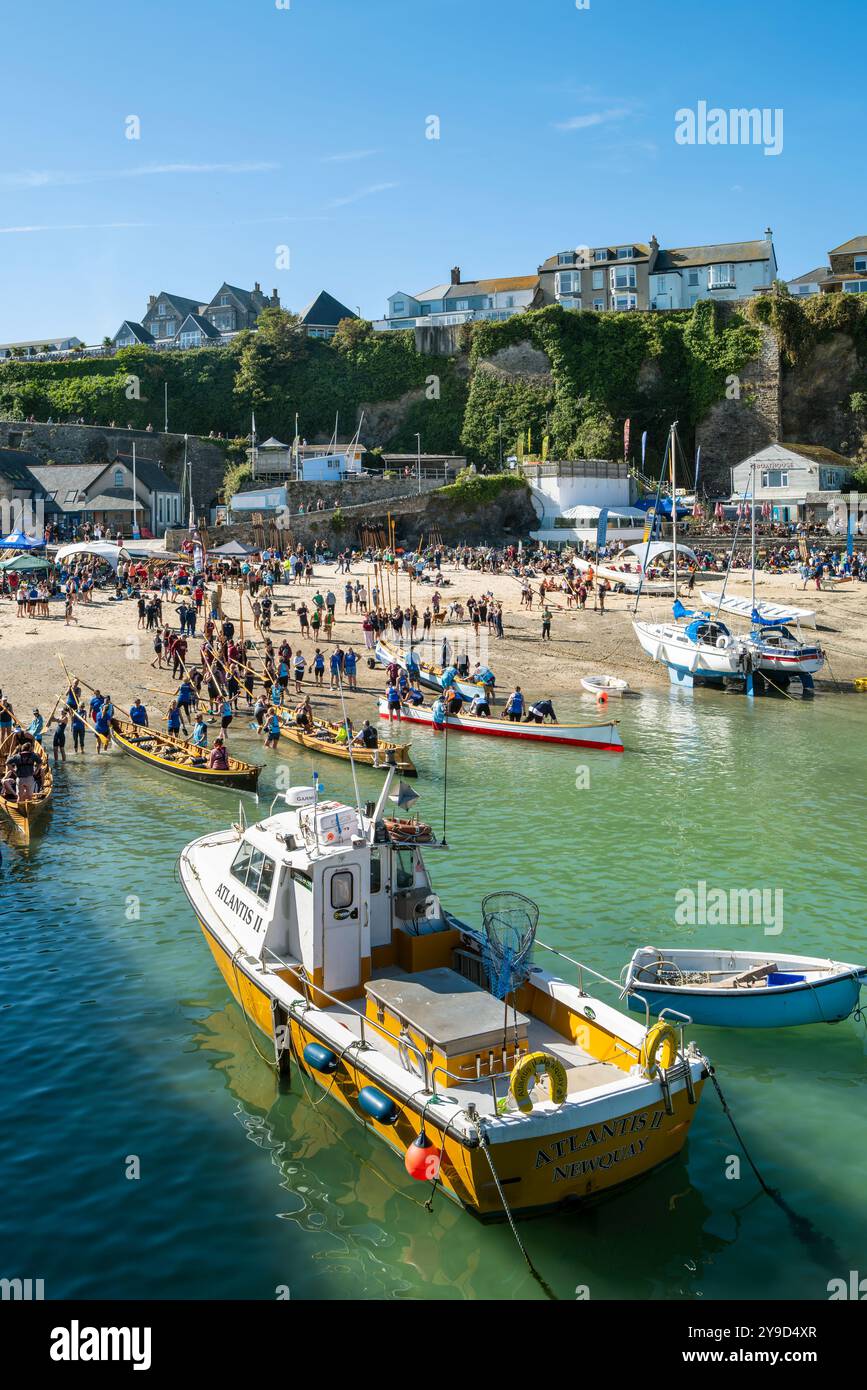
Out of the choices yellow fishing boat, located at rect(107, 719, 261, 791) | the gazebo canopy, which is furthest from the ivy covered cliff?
yellow fishing boat, located at rect(107, 719, 261, 791)

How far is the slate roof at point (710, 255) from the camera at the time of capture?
80.8m

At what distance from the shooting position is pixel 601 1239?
10172 millimetres

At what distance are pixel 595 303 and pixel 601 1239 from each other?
8314 centimetres

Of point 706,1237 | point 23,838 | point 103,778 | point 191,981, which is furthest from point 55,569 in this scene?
point 706,1237

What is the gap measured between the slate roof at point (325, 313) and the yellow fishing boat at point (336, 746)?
67.4 meters

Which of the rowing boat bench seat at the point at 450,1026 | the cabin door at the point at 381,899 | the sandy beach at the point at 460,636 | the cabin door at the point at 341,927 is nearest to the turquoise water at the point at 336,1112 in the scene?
the rowing boat bench seat at the point at 450,1026

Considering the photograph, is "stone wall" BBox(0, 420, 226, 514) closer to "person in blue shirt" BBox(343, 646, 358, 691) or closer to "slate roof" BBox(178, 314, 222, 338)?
"slate roof" BBox(178, 314, 222, 338)

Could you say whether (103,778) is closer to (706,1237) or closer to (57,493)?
(706,1237)

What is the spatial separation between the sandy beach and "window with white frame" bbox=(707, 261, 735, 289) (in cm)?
3707

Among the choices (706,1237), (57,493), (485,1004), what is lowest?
(706,1237)

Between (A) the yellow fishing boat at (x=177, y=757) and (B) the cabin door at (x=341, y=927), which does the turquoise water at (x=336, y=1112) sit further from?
(A) the yellow fishing boat at (x=177, y=757)

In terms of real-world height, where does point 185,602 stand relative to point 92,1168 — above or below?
above

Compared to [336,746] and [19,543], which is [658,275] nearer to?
[19,543]

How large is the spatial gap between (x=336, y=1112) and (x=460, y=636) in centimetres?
3270
